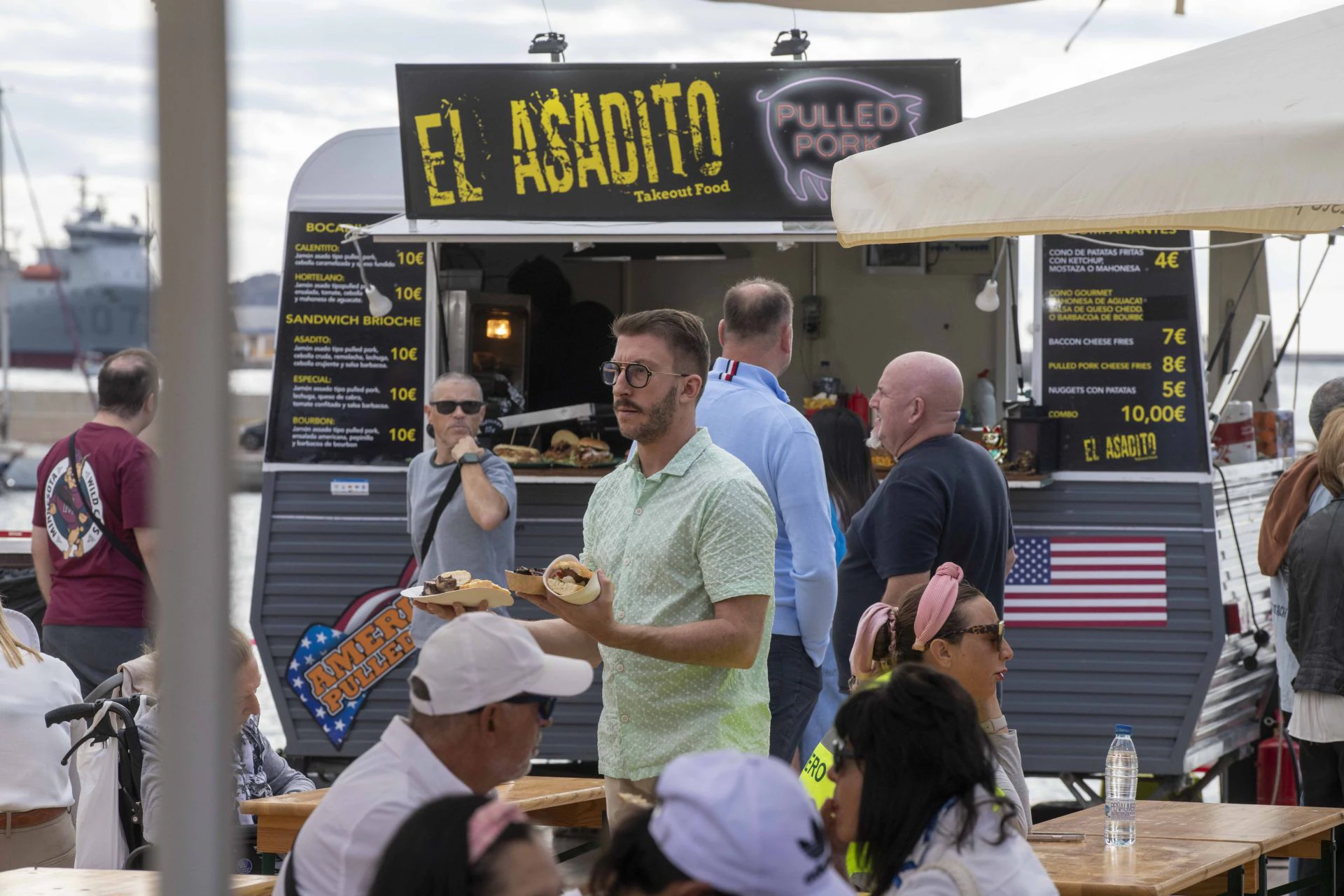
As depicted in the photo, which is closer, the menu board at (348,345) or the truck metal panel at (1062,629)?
the truck metal panel at (1062,629)

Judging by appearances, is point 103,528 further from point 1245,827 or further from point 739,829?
point 739,829

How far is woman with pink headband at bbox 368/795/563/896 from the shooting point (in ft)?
6.31

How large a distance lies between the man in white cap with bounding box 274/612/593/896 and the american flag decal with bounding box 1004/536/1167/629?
4.62 meters

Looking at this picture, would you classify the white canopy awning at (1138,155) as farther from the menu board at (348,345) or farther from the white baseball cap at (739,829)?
the menu board at (348,345)

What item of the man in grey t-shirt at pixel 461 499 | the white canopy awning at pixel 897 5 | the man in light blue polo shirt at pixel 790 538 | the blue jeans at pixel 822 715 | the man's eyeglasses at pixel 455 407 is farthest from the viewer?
the man's eyeglasses at pixel 455 407

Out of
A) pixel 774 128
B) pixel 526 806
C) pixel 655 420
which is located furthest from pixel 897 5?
pixel 774 128

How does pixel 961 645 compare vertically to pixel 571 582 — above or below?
below

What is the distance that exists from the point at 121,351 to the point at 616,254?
3.75 metres

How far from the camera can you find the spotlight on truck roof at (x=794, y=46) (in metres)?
7.44

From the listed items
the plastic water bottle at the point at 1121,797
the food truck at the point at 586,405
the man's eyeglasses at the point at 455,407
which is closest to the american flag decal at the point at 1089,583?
the food truck at the point at 586,405

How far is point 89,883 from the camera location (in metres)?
3.30

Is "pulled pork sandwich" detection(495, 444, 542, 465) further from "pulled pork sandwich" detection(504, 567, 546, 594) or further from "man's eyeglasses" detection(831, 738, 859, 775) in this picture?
"man's eyeglasses" detection(831, 738, 859, 775)

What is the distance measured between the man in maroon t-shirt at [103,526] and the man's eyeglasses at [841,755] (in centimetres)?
360

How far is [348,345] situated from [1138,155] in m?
4.60
